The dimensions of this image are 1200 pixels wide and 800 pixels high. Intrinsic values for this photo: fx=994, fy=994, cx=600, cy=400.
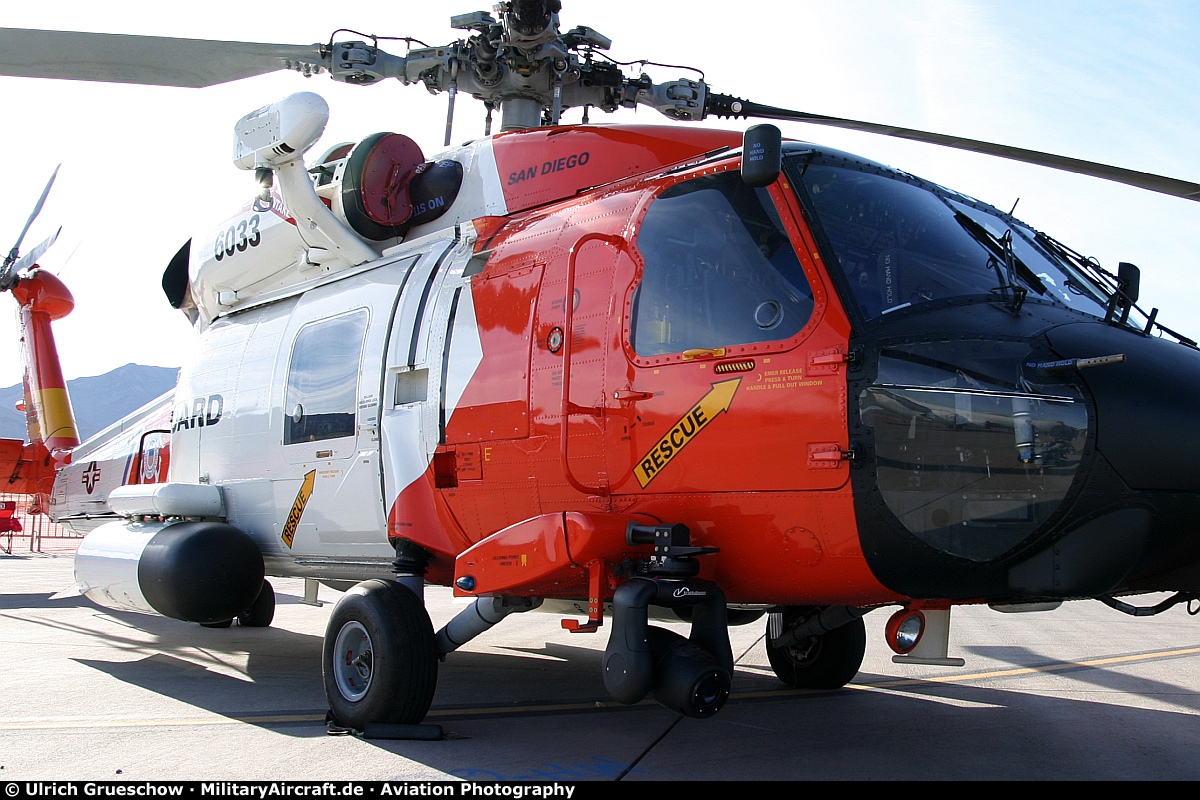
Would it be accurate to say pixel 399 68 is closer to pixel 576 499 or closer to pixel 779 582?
pixel 576 499

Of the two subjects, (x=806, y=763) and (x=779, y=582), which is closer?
(x=779, y=582)

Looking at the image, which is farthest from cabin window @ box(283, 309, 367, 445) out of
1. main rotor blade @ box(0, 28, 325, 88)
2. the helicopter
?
main rotor blade @ box(0, 28, 325, 88)

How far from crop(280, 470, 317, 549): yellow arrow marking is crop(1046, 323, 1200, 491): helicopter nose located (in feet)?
15.0

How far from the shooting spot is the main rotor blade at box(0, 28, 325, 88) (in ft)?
19.7

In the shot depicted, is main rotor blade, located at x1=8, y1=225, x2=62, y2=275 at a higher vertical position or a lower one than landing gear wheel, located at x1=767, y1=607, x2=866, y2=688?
higher

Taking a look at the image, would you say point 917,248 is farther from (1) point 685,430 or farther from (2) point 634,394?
(2) point 634,394

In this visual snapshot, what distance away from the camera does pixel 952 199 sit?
4.91m

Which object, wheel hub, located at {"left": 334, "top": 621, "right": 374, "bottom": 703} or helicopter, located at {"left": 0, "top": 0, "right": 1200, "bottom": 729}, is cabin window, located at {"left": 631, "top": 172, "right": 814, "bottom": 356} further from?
wheel hub, located at {"left": 334, "top": 621, "right": 374, "bottom": 703}

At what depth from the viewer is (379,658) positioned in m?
5.07

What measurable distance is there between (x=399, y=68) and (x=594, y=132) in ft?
5.98

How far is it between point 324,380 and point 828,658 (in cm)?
395

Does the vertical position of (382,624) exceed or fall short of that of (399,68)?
it falls short

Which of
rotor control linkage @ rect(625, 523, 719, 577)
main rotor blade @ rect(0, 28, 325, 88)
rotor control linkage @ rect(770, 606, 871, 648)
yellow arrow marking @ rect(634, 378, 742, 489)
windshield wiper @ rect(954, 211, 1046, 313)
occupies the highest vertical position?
main rotor blade @ rect(0, 28, 325, 88)
